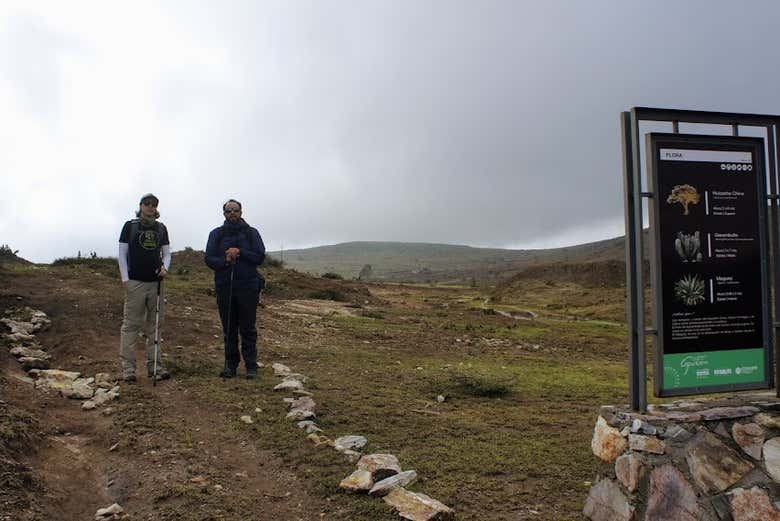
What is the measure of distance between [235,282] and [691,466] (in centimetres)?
577

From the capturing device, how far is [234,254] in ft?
23.8

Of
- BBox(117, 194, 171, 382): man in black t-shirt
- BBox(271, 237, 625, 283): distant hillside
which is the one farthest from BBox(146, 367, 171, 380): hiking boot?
BBox(271, 237, 625, 283): distant hillside

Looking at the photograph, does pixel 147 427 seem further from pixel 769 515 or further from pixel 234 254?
pixel 769 515

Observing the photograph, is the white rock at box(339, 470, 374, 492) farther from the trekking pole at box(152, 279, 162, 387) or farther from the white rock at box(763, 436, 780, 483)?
the trekking pole at box(152, 279, 162, 387)

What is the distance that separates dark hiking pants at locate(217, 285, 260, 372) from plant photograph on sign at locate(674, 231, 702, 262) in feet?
17.5

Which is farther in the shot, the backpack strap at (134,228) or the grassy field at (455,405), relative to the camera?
the backpack strap at (134,228)

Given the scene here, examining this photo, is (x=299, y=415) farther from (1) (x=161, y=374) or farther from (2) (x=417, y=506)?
(1) (x=161, y=374)

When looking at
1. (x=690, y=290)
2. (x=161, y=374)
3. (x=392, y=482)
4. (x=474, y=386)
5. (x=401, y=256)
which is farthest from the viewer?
(x=401, y=256)

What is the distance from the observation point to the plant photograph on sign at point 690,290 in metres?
4.02

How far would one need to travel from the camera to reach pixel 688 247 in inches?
160

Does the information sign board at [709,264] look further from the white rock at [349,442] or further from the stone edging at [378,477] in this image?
the white rock at [349,442]

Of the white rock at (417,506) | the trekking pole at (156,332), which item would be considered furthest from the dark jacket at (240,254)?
the white rock at (417,506)

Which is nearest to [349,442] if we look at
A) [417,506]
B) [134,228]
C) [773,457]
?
[417,506]

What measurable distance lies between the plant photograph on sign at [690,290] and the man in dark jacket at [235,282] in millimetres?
5228
